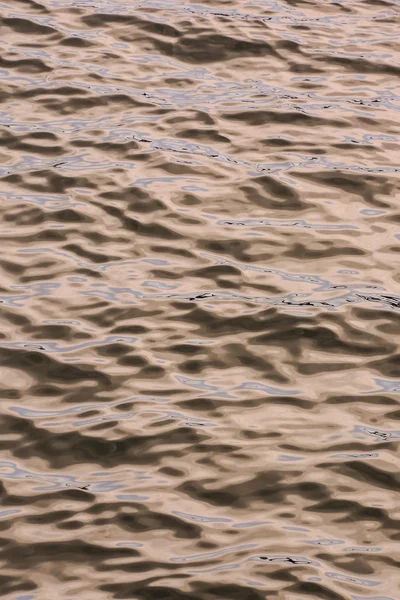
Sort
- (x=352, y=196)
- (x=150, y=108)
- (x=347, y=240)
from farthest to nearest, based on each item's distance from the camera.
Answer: (x=150, y=108) < (x=352, y=196) < (x=347, y=240)

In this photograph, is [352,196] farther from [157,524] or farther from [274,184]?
[157,524]

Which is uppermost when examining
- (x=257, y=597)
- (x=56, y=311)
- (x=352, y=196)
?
(x=352, y=196)

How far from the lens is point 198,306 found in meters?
3.59

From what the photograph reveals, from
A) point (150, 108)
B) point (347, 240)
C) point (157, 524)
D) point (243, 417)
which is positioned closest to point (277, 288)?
point (347, 240)

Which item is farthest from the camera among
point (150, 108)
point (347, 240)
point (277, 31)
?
point (277, 31)

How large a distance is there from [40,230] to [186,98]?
134 cm

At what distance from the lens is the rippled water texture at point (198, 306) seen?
106 inches

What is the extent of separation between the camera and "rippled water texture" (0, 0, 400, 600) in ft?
8.80

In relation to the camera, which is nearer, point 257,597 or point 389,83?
point 257,597

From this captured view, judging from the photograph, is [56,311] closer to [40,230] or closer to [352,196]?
[40,230]

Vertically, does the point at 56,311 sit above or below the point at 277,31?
below

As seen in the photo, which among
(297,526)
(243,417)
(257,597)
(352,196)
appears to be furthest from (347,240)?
(257,597)

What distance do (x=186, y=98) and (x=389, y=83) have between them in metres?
1.11

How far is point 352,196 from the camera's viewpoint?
4270 millimetres
